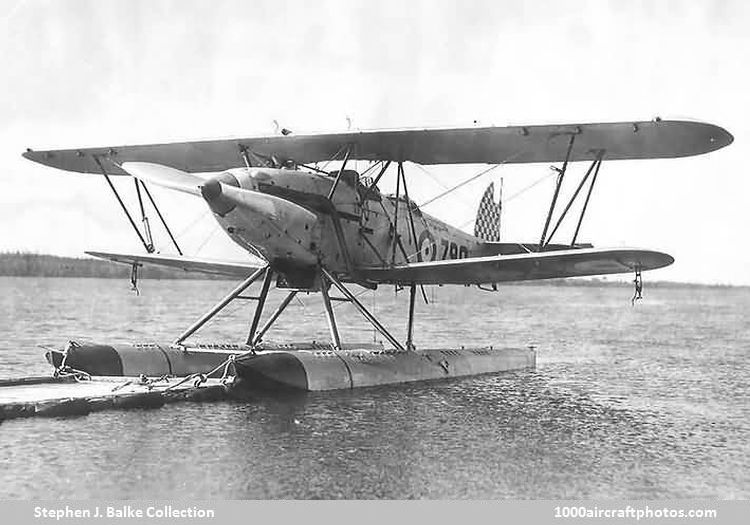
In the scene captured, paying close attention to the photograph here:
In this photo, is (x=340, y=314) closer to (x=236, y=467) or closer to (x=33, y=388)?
(x=33, y=388)

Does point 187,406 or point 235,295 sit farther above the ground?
point 235,295

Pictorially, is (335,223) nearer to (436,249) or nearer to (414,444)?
Result: (436,249)

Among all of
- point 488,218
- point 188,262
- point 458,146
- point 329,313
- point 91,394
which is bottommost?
point 91,394

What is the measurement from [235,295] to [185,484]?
5.98m

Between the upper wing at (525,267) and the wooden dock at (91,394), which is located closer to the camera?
the wooden dock at (91,394)

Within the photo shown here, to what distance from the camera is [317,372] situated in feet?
37.4

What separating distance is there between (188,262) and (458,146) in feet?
17.2

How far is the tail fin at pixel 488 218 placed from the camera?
61.7 ft

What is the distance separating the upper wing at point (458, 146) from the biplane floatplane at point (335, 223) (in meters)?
0.03

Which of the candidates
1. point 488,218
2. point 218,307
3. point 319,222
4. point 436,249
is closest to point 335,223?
point 319,222

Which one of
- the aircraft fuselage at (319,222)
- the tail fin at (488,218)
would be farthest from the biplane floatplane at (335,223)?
the tail fin at (488,218)

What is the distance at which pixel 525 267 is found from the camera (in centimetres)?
1208

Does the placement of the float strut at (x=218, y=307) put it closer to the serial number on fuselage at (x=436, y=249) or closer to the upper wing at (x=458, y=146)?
the upper wing at (x=458, y=146)

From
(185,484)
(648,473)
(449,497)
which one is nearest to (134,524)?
(185,484)
